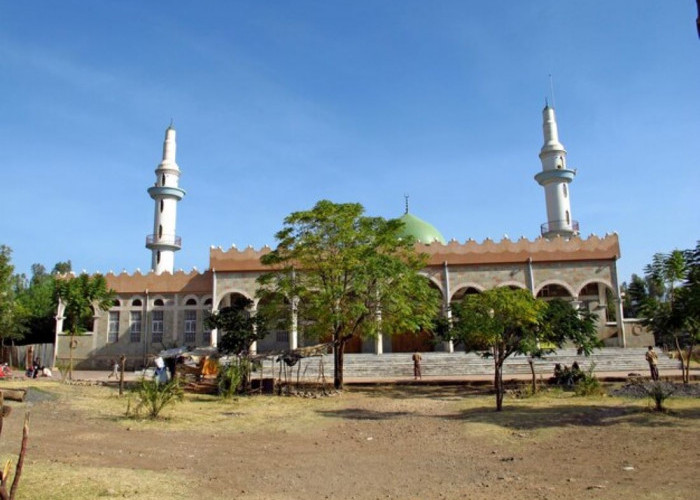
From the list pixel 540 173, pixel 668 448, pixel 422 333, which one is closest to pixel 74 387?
pixel 668 448

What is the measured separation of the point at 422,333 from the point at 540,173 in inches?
598

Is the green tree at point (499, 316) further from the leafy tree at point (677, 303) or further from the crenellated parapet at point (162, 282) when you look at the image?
the crenellated parapet at point (162, 282)

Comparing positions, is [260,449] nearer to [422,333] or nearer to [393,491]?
[393,491]

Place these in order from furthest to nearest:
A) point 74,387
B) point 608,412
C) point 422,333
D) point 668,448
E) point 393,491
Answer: point 422,333 → point 74,387 → point 608,412 → point 668,448 → point 393,491

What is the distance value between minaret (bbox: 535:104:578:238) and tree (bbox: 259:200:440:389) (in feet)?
69.9

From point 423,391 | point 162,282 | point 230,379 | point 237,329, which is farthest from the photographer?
point 162,282

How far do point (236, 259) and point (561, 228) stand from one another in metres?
21.9

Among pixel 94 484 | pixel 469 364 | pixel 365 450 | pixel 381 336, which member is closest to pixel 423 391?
pixel 469 364

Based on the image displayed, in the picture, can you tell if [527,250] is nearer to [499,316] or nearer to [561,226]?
[561,226]

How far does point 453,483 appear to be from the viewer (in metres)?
7.59

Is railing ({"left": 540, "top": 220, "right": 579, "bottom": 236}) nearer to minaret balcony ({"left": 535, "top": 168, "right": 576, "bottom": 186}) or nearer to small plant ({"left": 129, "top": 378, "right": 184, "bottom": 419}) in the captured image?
minaret balcony ({"left": 535, "top": 168, "right": 576, "bottom": 186})

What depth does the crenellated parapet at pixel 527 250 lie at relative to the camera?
32781mm

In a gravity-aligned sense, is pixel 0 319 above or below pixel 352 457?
above

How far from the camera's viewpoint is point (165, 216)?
4078cm
